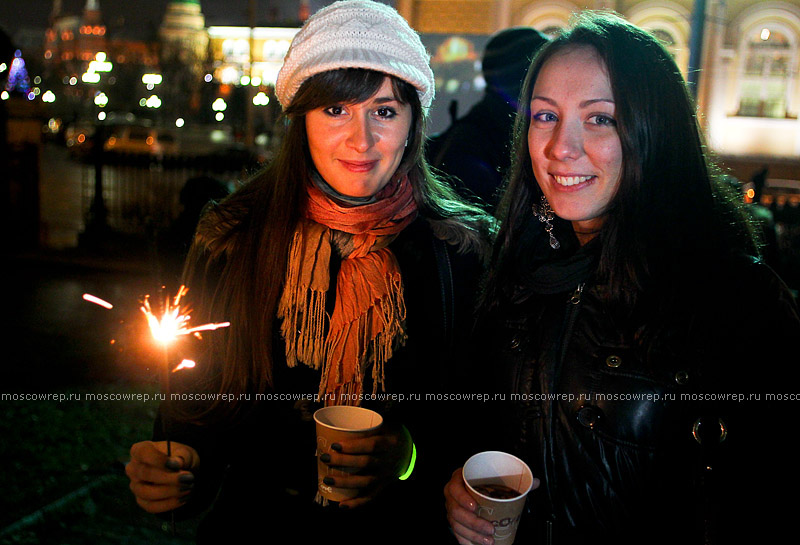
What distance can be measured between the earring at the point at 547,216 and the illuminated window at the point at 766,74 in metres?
30.3

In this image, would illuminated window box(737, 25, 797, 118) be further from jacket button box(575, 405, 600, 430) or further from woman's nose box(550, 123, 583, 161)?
jacket button box(575, 405, 600, 430)

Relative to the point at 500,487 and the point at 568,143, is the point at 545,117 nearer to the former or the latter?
the point at 568,143

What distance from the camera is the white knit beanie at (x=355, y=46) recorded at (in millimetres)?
2436

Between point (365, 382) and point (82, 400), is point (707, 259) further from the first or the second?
point (82, 400)

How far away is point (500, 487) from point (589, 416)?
12.1 inches

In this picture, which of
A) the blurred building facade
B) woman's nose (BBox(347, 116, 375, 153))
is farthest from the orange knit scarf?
the blurred building facade

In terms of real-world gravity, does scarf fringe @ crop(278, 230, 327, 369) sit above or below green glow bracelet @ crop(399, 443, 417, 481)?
above

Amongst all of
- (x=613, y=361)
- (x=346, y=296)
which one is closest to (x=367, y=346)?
(x=346, y=296)

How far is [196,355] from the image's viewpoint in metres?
2.56

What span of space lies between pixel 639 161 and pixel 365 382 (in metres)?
1.13

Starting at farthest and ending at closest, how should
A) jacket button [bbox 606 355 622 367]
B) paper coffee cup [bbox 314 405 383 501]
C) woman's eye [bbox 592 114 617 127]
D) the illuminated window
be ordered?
the illuminated window, woman's eye [bbox 592 114 617 127], jacket button [bbox 606 355 622 367], paper coffee cup [bbox 314 405 383 501]

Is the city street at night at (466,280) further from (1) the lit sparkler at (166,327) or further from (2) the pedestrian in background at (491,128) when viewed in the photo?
(2) the pedestrian in background at (491,128)

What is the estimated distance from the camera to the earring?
7.82 ft

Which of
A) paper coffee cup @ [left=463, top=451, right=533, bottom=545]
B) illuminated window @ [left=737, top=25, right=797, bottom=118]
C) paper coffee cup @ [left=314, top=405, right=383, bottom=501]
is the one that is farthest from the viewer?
illuminated window @ [left=737, top=25, right=797, bottom=118]
